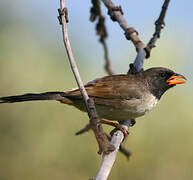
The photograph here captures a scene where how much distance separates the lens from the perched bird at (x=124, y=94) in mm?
5031

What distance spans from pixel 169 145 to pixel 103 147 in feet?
10.9

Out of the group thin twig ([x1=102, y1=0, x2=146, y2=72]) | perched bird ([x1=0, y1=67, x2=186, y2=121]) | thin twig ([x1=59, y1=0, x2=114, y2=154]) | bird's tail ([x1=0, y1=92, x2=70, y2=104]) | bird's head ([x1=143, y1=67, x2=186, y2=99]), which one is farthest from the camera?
bird's head ([x1=143, y1=67, x2=186, y2=99])

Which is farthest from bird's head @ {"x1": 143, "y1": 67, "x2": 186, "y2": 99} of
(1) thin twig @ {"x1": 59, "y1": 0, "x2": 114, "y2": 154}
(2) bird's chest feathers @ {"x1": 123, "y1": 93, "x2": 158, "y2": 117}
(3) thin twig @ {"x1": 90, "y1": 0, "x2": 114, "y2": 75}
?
(1) thin twig @ {"x1": 59, "y1": 0, "x2": 114, "y2": 154}

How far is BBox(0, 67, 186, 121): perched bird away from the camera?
5031mm

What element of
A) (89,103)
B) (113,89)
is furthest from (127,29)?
(89,103)

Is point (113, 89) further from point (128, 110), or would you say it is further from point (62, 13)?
point (62, 13)

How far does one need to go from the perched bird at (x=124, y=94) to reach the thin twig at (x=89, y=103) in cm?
165

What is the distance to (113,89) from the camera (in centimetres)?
536

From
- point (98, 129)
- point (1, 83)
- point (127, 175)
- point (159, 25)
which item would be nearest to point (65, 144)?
point (127, 175)

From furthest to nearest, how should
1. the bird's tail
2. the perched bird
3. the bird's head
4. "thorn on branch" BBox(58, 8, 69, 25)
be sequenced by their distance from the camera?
the bird's head → the perched bird → the bird's tail → "thorn on branch" BBox(58, 8, 69, 25)

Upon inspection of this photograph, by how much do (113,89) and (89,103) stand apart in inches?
85.4

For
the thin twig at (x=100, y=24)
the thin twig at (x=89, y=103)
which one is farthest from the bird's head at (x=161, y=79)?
the thin twig at (x=89, y=103)

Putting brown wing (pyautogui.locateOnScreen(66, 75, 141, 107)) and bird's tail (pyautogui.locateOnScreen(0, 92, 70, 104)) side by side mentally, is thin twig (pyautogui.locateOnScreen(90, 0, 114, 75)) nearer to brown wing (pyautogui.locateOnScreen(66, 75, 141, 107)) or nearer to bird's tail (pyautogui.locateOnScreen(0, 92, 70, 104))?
brown wing (pyautogui.locateOnScreen(66, 75, 141, 107))

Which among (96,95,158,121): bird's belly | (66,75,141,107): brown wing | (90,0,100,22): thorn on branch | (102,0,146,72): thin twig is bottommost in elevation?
(96,95,158,121): bird's belly
